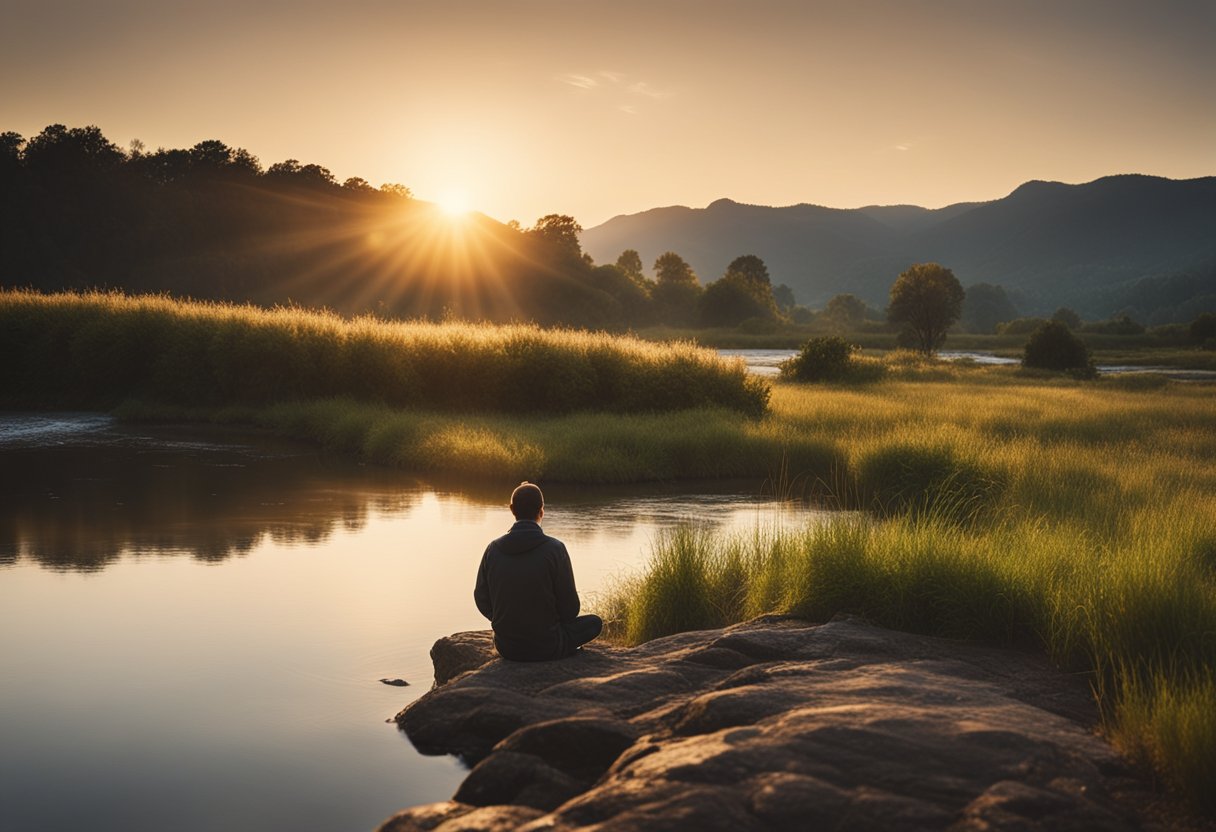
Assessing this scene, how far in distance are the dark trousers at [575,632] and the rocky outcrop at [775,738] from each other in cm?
12

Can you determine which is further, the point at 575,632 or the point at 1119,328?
the point at 1119,328

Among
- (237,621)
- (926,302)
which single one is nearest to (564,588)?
(237,621)

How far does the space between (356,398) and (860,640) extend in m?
22.3

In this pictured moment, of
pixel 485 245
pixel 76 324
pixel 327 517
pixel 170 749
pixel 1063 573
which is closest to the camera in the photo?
pixel 170 749

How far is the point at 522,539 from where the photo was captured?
24.3ft

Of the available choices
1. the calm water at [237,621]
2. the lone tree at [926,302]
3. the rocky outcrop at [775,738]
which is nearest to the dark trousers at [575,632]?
the rocky outcrop at [775,738]

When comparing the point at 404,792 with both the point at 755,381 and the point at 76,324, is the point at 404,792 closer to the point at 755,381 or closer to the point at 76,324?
the point at 755,381

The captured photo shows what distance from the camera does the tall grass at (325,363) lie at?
88.5ft

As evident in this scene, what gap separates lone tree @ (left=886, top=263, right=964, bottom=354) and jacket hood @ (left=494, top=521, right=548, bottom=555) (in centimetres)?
6149

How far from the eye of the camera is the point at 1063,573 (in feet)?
27.5

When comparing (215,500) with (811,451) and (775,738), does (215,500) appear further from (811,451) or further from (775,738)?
(775,738)

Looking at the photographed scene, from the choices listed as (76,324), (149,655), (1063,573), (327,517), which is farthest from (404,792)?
(76,324)

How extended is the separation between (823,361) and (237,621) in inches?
1337

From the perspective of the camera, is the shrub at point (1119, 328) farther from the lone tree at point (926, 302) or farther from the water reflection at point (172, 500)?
the water reflection at point (172, 500)
